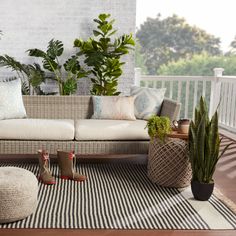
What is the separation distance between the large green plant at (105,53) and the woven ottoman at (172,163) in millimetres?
2520

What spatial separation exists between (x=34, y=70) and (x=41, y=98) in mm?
1144

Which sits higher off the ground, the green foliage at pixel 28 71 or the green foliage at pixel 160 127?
the green foliage at pixel 28 71

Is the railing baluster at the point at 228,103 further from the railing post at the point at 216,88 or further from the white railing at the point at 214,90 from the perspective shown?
the railing post at the point at 216,88

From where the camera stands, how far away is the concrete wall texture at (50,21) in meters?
6.00

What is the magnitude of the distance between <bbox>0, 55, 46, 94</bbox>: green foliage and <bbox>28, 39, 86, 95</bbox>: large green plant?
18 cm

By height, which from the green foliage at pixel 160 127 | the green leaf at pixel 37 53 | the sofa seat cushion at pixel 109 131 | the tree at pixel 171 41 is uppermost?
the tree at pixel 171 41

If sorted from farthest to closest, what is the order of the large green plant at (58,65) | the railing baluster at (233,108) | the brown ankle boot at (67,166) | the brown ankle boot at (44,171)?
the railing baluster at (233,108) → the large green plant at (58,65) → the brown ankle boot at (67,166) → the brown ankle boot at (44,171)

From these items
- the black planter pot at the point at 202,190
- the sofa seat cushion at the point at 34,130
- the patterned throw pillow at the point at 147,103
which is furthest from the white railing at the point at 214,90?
the black planter pot at the point at 202,190

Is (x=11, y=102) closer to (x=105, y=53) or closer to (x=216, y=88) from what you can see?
(x=105, y=53)

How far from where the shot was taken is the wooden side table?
11.2ft

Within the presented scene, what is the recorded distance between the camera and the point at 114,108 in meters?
4.54

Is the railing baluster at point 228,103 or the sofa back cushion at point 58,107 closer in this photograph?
the sofa back cushion at point 58,107

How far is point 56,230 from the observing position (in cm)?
253

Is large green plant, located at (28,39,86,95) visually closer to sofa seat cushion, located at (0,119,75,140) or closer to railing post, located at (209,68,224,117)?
sofa seat cushion, located at (0,119,75,140)
